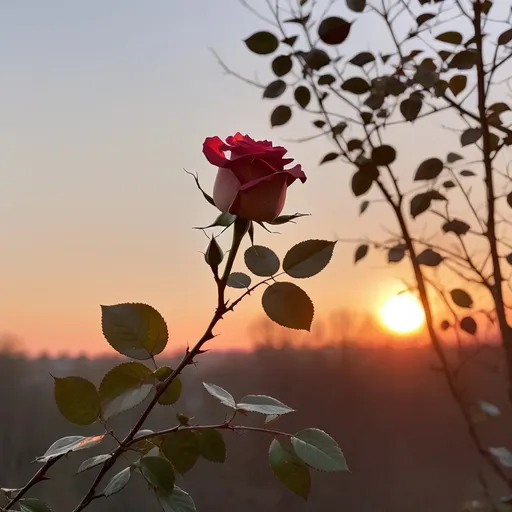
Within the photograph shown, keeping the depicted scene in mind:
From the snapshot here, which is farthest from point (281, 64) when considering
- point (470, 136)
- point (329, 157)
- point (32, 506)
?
point (32, 506)

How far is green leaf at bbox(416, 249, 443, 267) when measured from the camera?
31.4 inches

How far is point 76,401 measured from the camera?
0.37 metres

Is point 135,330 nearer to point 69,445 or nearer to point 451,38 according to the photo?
point 69,445

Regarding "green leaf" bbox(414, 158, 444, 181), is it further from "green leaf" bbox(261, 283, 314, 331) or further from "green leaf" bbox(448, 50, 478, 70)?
"green leaf" bbox(261, 283, 314, 331)

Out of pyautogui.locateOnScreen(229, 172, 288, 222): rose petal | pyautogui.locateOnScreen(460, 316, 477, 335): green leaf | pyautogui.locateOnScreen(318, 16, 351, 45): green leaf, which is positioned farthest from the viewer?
pyautogui.locateOnScreen(460, 316, 477, 335): green leaf

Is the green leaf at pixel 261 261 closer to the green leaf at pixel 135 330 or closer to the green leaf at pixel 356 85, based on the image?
the green leaf at pixel 135 330

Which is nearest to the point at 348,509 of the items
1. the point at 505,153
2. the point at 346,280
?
the point at 346,280

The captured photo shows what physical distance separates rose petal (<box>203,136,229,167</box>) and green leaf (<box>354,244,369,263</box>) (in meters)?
0.59

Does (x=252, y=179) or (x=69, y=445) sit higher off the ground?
(x=252, y=179)

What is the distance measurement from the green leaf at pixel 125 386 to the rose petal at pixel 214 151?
5.0 inches

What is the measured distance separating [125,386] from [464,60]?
610 millimetres

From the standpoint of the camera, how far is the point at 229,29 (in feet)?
3.25

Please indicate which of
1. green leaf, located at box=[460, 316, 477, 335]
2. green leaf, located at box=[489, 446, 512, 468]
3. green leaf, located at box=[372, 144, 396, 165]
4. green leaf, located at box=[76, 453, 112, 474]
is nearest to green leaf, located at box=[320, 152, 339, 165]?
green leaf, located at box=[372, 144, 396, 165]

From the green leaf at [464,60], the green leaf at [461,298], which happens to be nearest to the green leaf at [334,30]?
the green leaf at [464,60]
